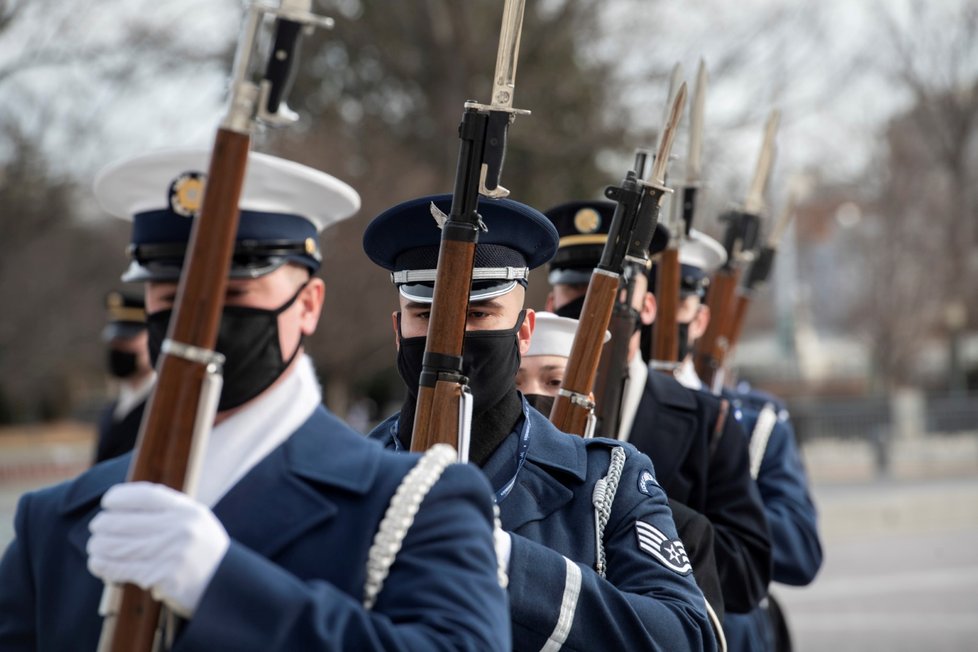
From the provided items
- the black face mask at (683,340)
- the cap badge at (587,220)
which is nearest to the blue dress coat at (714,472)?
the cap badge at (587,220)

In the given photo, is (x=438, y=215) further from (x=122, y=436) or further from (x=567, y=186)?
(x=567, y=186)

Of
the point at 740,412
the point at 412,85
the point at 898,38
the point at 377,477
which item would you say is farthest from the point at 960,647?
the point at 898,38

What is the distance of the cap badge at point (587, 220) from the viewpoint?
4.23 metres

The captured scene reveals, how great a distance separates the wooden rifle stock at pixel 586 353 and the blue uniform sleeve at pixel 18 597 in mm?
1525

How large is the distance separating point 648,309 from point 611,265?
967 millimetres

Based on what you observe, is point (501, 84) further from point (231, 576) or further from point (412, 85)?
point (412, 85)

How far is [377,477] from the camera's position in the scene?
2.05 metres

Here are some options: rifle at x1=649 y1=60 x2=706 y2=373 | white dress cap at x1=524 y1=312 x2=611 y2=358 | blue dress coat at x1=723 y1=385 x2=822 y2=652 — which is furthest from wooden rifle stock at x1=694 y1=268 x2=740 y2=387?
white dress cap at x1=524 y1=312 x2=611 y2=358

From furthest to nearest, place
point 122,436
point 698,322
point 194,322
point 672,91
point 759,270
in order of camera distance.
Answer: point 759,270 → point 122,436 → point 698,322 → point 672,91 → point 194,322

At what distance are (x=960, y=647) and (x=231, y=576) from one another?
7.42 metres

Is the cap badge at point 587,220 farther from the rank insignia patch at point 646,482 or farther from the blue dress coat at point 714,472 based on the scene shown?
the rank insignia patch at point 646,482

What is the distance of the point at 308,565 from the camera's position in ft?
6.46

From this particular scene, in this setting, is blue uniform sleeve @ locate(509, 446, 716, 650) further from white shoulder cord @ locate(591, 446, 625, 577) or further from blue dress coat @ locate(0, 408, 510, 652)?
blue dress coat @ locate(0, 408, 510, 652)

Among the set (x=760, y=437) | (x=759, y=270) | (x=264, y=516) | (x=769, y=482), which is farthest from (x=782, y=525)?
(x=264, y=516)
